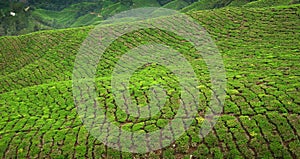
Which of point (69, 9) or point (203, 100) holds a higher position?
point (69, 9)

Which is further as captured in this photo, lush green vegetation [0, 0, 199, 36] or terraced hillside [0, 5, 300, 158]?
lush green vegetation [0, 0, 199, 36]

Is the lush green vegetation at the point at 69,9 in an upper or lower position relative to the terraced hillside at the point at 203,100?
upper

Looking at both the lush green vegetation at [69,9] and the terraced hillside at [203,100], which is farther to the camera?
the lush green vegetation at [69,9]

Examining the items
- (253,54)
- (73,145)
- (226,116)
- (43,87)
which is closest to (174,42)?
(253,54)

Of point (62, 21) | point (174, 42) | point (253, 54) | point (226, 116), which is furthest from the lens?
point (62, 21)

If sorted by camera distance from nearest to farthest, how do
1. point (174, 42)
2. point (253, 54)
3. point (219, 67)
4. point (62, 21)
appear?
point (219, 67) → point (253, 54) → point (174, 42) → point (62, 21)

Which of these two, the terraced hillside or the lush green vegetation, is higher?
the lush green vegetation

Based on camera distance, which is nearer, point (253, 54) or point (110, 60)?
point (253, 54)

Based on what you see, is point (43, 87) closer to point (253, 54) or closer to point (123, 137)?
point (123, 137)
